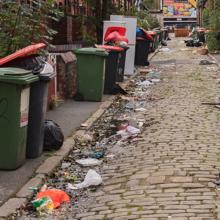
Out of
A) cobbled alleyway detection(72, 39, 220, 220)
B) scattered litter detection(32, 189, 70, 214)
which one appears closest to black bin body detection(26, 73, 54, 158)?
cobbled alleyway detection(72, 39, 220, 220)

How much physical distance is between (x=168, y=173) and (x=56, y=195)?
1.41 metres

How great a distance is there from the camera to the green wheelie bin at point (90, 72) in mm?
11625

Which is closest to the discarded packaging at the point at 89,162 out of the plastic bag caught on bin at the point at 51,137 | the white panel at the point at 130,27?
the plastic bag caught on bin at the point at 51,137

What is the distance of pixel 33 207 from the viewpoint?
5.21 metres

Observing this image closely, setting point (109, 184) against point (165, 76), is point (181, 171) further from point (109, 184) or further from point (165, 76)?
point (165, 76)

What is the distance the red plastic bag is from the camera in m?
5.39

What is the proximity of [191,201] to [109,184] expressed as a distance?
1.12 meters

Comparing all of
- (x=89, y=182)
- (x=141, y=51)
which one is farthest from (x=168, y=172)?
(x=141, y=51)

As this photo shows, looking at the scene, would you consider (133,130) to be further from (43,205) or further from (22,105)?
(43,205)

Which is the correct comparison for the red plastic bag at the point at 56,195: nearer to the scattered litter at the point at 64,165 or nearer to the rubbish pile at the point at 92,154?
the rubbish pile at the point at 92,154

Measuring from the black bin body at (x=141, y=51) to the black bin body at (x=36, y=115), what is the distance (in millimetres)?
14998

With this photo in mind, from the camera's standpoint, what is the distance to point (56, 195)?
17.9ft

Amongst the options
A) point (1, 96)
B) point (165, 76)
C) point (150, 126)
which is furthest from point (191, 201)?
point (165, 76)

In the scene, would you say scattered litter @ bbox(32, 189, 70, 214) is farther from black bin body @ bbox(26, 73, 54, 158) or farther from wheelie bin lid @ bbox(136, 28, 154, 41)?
wheelie bin lid @ bbox(136, 28, 154, 41)
